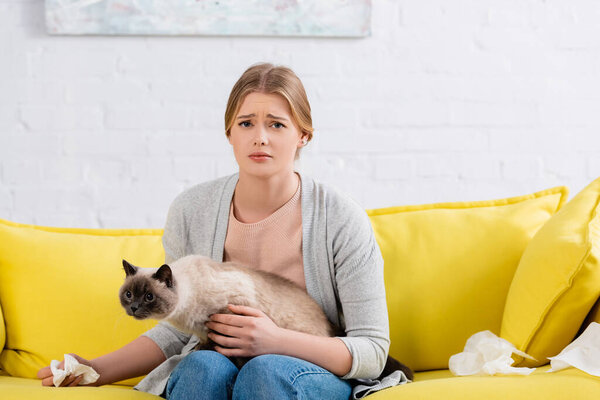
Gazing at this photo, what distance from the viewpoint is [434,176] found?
8.06ft

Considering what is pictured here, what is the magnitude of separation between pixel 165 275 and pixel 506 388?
729 millimetres

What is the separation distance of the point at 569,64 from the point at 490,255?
1066 millimetres

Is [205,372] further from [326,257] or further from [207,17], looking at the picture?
[207,17]

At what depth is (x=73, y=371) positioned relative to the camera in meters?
1.48

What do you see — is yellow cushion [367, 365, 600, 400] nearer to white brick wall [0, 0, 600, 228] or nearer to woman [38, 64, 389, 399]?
woman [38, 64, 389, 399]

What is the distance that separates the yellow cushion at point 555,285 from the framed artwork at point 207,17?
1.13m

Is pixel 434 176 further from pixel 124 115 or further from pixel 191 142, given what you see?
pixel 124 115

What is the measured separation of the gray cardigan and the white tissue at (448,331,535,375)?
22 centimetres

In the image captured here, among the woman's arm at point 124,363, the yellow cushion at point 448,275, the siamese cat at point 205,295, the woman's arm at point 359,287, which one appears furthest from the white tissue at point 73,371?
the yellow cushion at point 448,275

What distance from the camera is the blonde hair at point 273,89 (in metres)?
1.52

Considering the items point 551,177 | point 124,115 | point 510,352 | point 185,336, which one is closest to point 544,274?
point 510,352

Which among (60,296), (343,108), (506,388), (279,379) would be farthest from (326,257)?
(343,108)

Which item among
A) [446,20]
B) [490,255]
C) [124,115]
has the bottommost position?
[490,255]

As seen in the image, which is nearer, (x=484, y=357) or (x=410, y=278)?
(x=484, y=357)
